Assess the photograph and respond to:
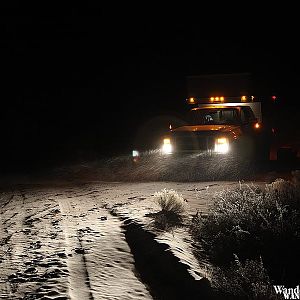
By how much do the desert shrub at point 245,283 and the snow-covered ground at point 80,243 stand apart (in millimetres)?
323

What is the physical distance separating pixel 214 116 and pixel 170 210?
811cm

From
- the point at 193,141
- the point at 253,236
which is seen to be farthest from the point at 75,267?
the point at 193,141

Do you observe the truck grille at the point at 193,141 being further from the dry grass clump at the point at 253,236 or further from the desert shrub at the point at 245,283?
→ the desert shrub at the point at 245,283

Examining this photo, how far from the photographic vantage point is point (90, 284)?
657 centimetres

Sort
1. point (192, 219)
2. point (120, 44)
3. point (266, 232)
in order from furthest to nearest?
point (120, 44) → point (192, 219) → point (266, 232)

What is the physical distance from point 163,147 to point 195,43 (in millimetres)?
70511

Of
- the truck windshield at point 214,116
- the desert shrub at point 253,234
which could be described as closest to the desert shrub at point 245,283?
the desert shrub at point 253,234

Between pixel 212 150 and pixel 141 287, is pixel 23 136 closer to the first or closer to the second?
pixel 212 150

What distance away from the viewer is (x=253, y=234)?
867cm

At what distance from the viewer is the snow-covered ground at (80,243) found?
21.3ft

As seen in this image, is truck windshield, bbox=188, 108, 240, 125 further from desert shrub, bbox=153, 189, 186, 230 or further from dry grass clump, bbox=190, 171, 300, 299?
dry grass clump, bbox=190, 171, 300, 299

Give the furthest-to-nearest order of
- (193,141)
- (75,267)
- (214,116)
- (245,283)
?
(214,116) → (193,141) → (75,267) → (245,283)

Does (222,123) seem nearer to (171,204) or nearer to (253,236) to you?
(171,204)

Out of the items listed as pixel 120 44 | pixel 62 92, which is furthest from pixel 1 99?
pixel 120 44
